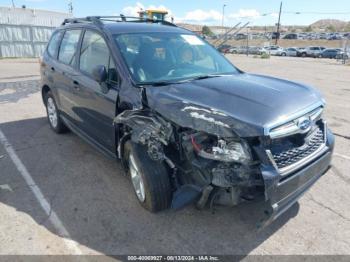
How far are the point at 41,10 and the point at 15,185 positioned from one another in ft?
90.8

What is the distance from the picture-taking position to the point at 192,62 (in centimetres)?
408

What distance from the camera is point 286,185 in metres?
2.59

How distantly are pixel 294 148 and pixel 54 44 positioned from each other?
4.71m

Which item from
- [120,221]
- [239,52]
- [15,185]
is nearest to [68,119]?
[15,185]

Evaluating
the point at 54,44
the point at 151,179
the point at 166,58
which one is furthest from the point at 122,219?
the point at 54,44

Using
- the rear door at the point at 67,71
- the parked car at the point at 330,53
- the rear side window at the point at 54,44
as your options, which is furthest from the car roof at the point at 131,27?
the parked car at the point at 330,53

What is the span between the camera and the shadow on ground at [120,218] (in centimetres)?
293

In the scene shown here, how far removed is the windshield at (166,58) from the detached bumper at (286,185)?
5.39ft

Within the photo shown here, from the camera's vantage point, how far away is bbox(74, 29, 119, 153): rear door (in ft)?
12.4

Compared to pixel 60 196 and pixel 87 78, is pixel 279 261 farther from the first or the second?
pixel 87 78

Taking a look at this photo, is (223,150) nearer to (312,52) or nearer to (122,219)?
(122,219)

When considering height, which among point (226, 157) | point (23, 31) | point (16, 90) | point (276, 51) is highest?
point (23, 31)

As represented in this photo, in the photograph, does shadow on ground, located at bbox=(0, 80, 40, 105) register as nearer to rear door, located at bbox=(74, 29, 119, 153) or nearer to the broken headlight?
rear door, located at bbox=(74, 29, 119, 153)

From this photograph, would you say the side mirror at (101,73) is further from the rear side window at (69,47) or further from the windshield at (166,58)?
the rear side window at (69,47)
